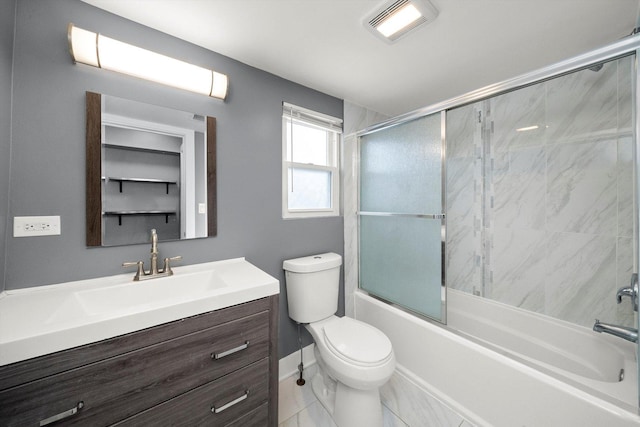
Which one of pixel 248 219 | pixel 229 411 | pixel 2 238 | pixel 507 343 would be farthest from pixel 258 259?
pixel 507 343

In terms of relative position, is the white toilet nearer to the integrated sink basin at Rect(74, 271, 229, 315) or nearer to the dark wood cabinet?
the dark wood cabinet

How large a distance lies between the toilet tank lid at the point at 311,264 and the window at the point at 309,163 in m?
0.35

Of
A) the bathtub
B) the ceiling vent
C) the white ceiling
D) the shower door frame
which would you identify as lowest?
the bathtub

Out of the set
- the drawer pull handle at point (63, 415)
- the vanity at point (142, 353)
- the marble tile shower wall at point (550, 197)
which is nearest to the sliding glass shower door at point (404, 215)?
the marble tile shower wall at point (550, 197)

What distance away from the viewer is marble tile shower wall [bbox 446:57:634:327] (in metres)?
1.47

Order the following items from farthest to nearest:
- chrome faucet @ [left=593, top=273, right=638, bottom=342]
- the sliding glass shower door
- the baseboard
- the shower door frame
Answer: the baseboard
the sliding glass shower door
chrome faucet @ [left=593, top=273, right=638, bottom=342]
the shower door frame

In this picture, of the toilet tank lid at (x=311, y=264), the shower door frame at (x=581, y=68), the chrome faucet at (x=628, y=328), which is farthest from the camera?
the toilet tank lid at (x=311, y=264)

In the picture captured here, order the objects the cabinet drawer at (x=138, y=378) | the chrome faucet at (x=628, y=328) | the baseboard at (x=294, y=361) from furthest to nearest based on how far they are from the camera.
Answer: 1. the baseboard at (x=294, y=361)
2. the chrome faucet at (x=628, y=328)
3. the cabinet drawer at (x=138, y=378)

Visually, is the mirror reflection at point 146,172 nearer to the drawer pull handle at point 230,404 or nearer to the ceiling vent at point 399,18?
the drawer pull handle at point 230,404

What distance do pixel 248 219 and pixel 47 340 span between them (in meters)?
1.02

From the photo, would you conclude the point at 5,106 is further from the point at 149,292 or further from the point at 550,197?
the point at 550,197

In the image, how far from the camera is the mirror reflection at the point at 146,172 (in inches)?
44.7

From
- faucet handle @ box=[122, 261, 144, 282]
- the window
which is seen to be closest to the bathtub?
the window

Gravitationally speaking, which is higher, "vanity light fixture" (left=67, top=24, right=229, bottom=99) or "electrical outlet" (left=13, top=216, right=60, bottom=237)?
"vanity light fixture" (left=67, top=24, right=229, bottom=99)
